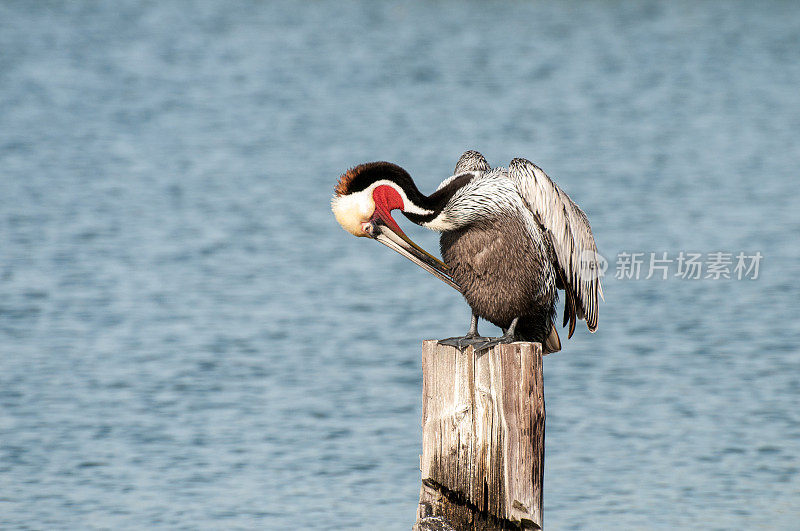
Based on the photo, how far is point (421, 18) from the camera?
22891 mm

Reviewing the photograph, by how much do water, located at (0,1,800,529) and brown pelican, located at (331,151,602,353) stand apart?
1857 mm

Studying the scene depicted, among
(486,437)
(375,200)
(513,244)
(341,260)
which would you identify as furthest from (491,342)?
(341,260)

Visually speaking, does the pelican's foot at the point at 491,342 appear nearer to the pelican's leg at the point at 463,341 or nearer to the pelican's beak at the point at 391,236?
the pelican's leg at the point at 463,341

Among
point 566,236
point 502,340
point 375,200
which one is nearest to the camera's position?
point 375,200

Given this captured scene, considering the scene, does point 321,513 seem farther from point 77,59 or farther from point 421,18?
point 421,18

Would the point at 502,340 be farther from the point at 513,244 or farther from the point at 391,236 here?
the point at 391,236

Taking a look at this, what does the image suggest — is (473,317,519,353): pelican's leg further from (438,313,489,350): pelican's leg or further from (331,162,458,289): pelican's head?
(331,162,458,289): pelican's head

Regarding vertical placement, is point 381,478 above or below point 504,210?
below

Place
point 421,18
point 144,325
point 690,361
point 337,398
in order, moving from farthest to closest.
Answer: point 421,18 → point 144,325 → point 690,361 → point 337,398

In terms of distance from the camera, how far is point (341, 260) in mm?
11461

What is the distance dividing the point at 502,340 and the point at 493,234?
0.43 m

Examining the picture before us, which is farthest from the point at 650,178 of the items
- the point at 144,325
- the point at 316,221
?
the point at 144,325

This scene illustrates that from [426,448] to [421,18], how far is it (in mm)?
19621

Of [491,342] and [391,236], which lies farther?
[391,236]
